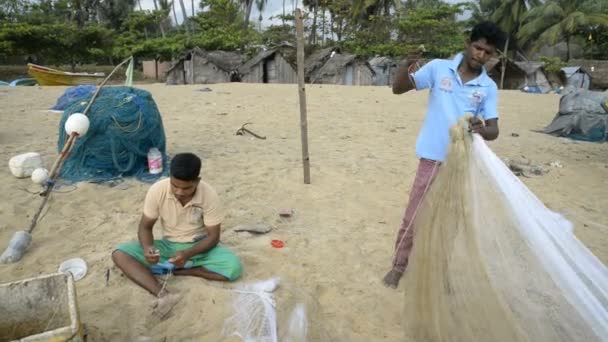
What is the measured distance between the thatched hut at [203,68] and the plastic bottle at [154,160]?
17382mm

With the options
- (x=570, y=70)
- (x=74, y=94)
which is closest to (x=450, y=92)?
(x=74, y=94)

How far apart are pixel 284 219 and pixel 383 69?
66.3 ft

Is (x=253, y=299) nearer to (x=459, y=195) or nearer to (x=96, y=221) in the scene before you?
(x=459, y=195)

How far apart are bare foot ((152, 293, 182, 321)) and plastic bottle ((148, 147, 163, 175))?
6.95 ft

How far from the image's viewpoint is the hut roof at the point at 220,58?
20422 millimetres

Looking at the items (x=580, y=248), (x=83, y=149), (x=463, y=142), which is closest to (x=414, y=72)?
(x=463, y=142)

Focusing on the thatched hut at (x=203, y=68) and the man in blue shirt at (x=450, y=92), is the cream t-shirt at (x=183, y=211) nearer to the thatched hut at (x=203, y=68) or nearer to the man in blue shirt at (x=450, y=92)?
the man in blue shirt at (x=450, y=92)

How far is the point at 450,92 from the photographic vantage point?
2.17 metres

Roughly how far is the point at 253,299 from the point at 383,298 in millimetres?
762

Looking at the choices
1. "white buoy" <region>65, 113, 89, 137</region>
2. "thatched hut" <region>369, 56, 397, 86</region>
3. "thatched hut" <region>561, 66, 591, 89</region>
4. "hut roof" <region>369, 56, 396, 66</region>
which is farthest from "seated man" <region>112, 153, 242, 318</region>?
"thatched hut" <region>561, 66, 591, 89</region>

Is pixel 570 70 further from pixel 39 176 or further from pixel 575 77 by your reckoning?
pixel 39 176

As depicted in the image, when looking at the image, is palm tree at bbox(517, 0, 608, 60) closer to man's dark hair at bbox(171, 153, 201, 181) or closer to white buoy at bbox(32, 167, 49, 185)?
white buoy at bbox(32, 167, 49, 185)

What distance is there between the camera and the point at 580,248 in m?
1.55

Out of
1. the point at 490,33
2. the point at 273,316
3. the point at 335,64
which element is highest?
the point at 335,64
